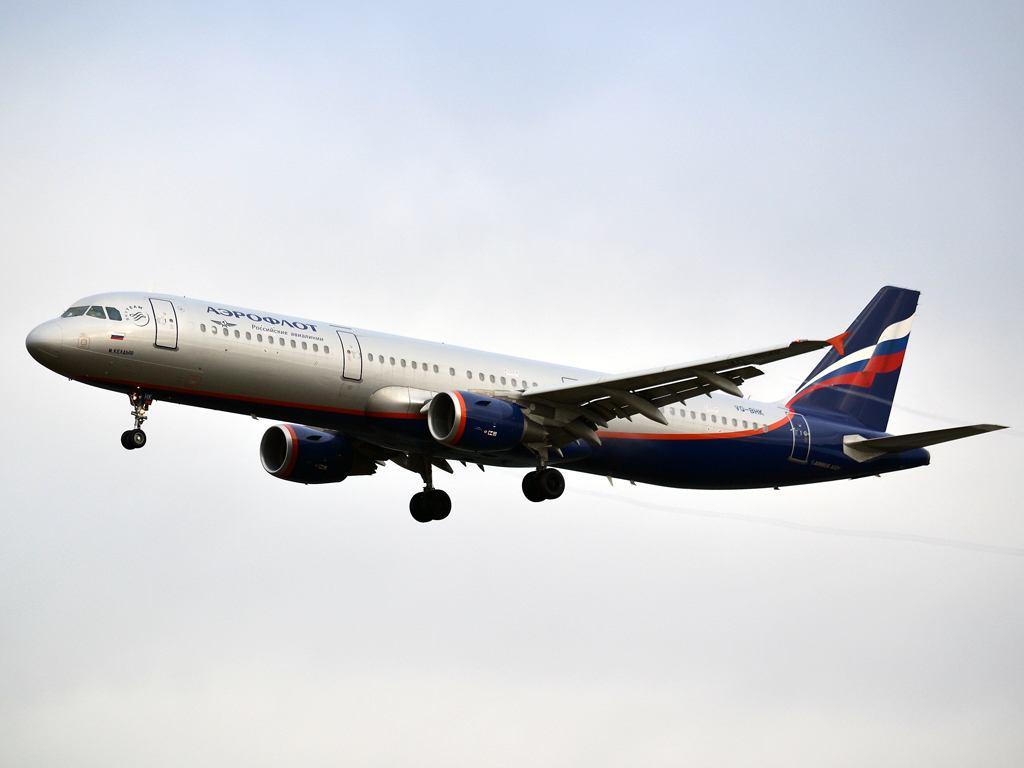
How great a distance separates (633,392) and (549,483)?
12.2 feet

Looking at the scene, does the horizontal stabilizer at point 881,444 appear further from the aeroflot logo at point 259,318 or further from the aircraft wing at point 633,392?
the aeroflot logo at point 259,318

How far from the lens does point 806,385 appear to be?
43.2 meters

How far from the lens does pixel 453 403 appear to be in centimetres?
3278

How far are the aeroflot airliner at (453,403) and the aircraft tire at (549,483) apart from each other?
0.04 meters

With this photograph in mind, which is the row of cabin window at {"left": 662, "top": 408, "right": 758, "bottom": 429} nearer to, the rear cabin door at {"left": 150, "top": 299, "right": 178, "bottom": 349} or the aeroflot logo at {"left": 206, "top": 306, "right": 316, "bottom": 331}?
the aeroflot logo at {"left": 206, "top": 306, "right": 316, "bottom": 331}

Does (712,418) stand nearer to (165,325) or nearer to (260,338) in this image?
(260,338)

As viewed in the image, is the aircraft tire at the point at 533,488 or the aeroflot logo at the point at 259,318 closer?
the aeroflot logo at the point at 259,318

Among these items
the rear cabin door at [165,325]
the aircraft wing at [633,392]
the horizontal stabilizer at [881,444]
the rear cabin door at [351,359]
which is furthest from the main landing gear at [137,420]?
the horizontal stabilizer at [881,444]

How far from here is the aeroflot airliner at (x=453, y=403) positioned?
102 ft

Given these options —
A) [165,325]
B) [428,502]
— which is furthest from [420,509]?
[165,325]

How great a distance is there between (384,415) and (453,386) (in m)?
2.40

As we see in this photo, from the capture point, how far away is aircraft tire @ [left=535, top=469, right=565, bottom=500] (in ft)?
117

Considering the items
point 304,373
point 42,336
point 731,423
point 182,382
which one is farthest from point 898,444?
point 42,336

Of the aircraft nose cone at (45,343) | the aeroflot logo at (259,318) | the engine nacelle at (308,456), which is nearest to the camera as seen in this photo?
the aircraft nose cone at (45,343)
